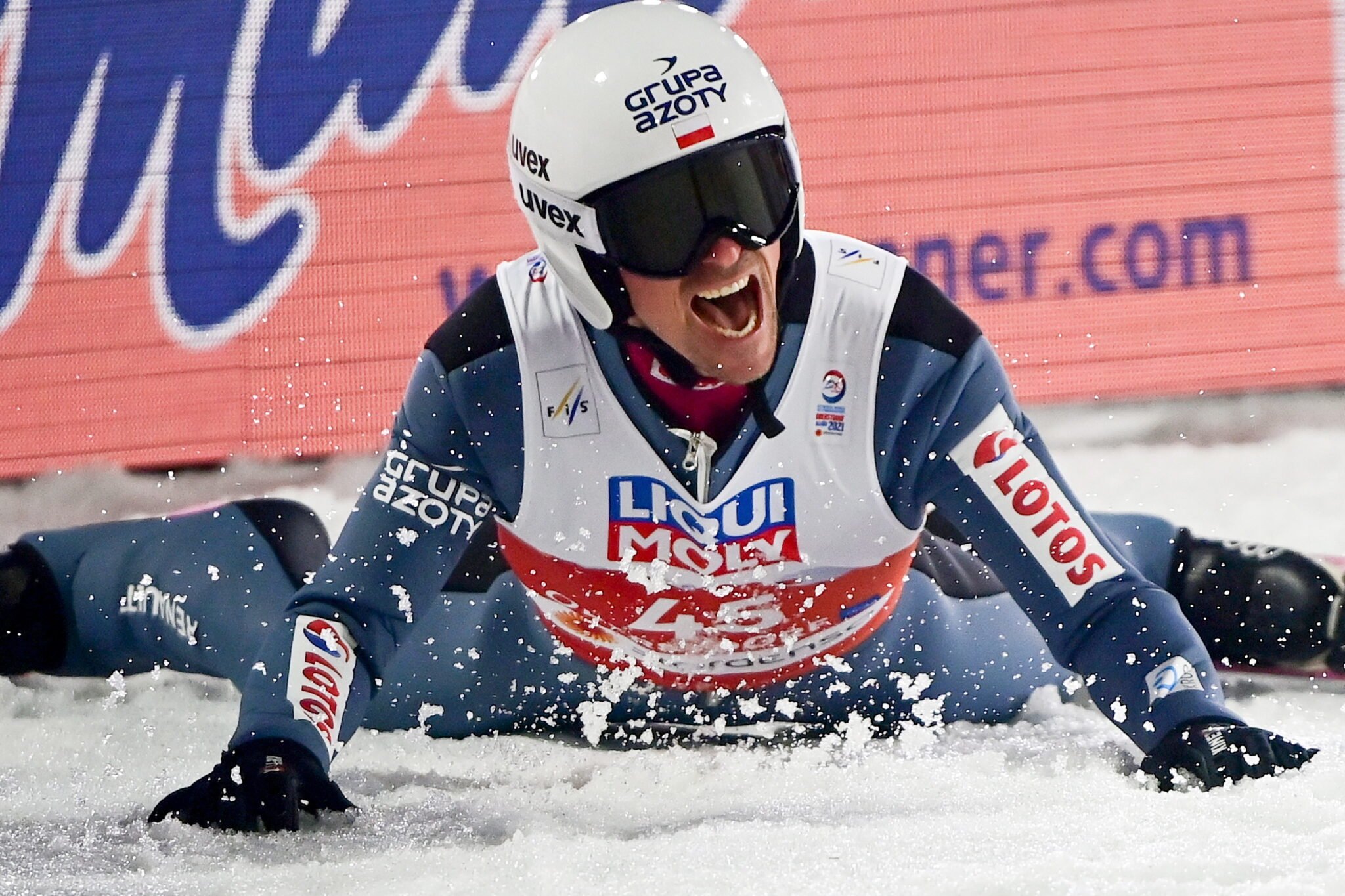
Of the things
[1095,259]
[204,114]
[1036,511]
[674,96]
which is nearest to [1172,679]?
[1036,511]

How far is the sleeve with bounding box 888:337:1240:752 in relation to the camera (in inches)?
66.9

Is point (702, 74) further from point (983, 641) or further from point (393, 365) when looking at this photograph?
point (393, 365)

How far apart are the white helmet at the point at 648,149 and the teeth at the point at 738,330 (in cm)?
8

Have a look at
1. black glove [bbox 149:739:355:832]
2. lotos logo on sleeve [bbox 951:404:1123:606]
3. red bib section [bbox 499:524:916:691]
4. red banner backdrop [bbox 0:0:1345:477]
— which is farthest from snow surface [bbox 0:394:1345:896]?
red banner backdrop [bbox 0:0:1345:477]

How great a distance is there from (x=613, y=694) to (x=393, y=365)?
1.44 meters

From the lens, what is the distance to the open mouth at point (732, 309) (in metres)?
1.62

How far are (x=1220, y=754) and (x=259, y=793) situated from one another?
1.05 metres

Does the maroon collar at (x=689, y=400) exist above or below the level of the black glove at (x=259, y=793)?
above

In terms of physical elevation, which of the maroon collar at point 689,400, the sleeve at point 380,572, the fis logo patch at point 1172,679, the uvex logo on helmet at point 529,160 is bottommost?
the fis logo patch at point 1172,679

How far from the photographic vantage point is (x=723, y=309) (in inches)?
64.7

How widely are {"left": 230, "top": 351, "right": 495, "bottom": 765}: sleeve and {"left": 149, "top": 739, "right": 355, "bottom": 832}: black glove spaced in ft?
0.20

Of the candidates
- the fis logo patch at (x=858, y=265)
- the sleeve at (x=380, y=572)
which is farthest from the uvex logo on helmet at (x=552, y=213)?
the fis logo patch at (x=858, y=265)

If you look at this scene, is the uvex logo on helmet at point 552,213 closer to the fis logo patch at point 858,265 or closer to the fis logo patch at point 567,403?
the fis logo patch at point 567,403

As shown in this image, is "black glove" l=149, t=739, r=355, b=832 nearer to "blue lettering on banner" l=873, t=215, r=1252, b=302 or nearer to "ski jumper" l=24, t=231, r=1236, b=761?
"ski jumper" l=24, t=231, r=1236, b=761
